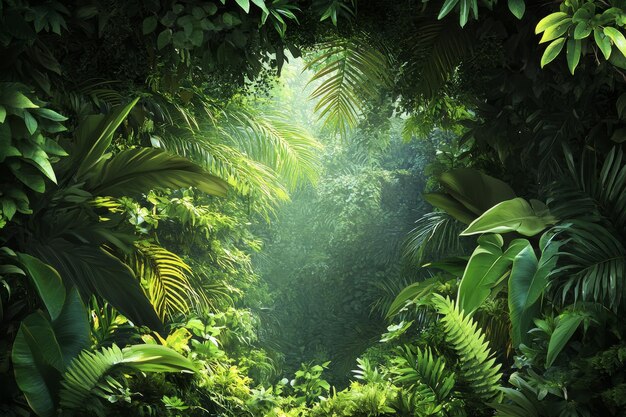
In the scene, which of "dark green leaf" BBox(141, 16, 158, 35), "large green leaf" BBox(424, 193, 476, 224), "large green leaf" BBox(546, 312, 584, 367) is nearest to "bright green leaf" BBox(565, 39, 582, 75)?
"large green leaf" BBox(546, 312, 584, 367)

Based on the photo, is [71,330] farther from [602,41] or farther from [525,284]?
[602,41]

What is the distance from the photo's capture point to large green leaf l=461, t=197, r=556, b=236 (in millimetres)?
3889

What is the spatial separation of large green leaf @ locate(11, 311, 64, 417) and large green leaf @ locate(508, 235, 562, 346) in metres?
2.21

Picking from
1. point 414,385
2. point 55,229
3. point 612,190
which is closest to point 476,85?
point 612,190

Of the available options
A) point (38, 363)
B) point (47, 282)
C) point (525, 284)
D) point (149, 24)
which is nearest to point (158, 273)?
point (47, 282)

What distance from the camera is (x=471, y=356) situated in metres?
3.69

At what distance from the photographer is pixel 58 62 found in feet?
12.7

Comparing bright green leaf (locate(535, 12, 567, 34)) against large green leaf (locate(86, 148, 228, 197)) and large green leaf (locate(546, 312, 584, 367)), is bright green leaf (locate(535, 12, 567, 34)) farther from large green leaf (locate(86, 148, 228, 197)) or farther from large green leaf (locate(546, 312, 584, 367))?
large green leaf (locate(86, 148, 228, 197))

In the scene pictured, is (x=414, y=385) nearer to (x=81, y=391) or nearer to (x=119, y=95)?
(x=81, y=391)

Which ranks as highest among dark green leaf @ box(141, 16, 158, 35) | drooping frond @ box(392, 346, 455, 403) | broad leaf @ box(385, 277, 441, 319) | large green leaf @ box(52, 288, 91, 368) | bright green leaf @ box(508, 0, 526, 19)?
dark green leaf @ box(141, 16, 158, 35)

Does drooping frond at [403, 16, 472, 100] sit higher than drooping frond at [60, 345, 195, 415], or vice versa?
drooping frond at [403, 16, 472, 100]

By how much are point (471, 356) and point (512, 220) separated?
79 cm

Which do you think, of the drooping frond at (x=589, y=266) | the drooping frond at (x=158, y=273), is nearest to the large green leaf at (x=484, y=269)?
the drooping frond at (x=589, y=266)

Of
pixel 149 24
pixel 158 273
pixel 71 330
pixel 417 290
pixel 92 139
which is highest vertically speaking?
pixel 149 24
